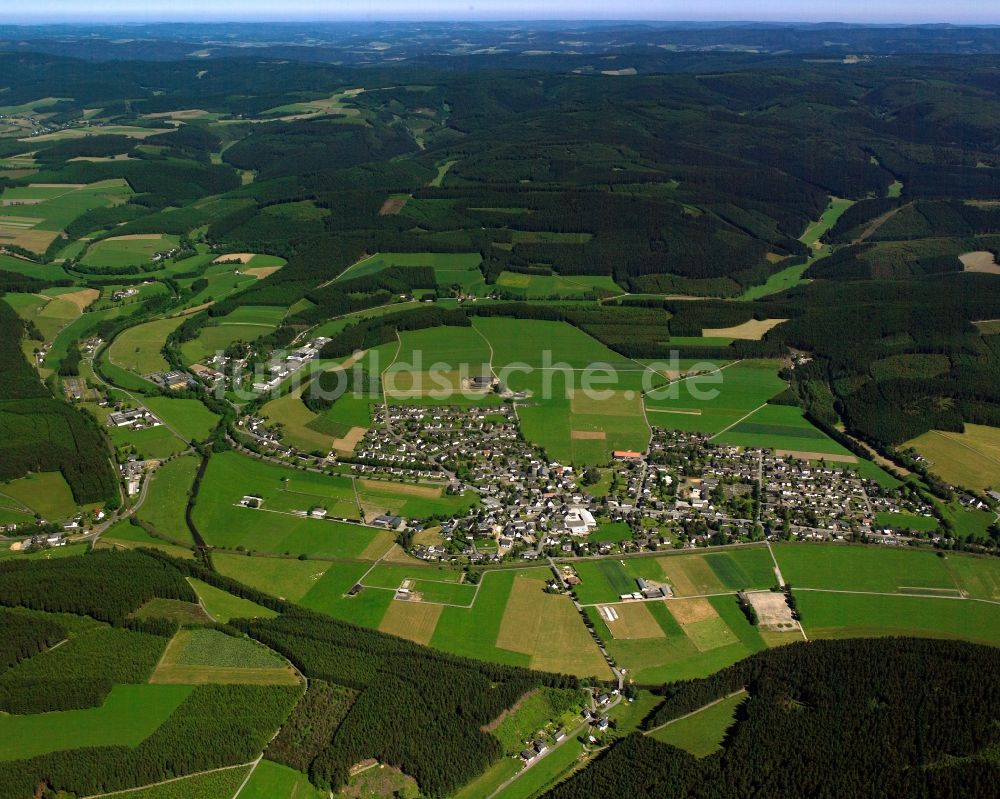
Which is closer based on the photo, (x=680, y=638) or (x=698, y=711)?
(x=698, y=711)

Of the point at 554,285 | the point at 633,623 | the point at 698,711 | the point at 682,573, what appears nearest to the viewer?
the point at 698,711

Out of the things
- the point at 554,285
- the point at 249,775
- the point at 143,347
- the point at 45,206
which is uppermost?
the point at 45,206

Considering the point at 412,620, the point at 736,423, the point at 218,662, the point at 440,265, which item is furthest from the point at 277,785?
the point at 440,265

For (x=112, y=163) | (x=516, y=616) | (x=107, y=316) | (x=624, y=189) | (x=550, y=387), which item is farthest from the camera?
(x=112, y=163)

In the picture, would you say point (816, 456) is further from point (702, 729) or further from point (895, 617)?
point (702, 729)

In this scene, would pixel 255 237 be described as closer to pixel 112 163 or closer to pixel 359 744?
pixel 112 163

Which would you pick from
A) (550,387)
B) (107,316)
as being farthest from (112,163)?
(550,387)

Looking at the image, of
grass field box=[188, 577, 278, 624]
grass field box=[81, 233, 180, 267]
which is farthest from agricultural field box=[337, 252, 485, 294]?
grass field box=[188, 577, 278, 624]

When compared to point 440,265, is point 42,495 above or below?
below
